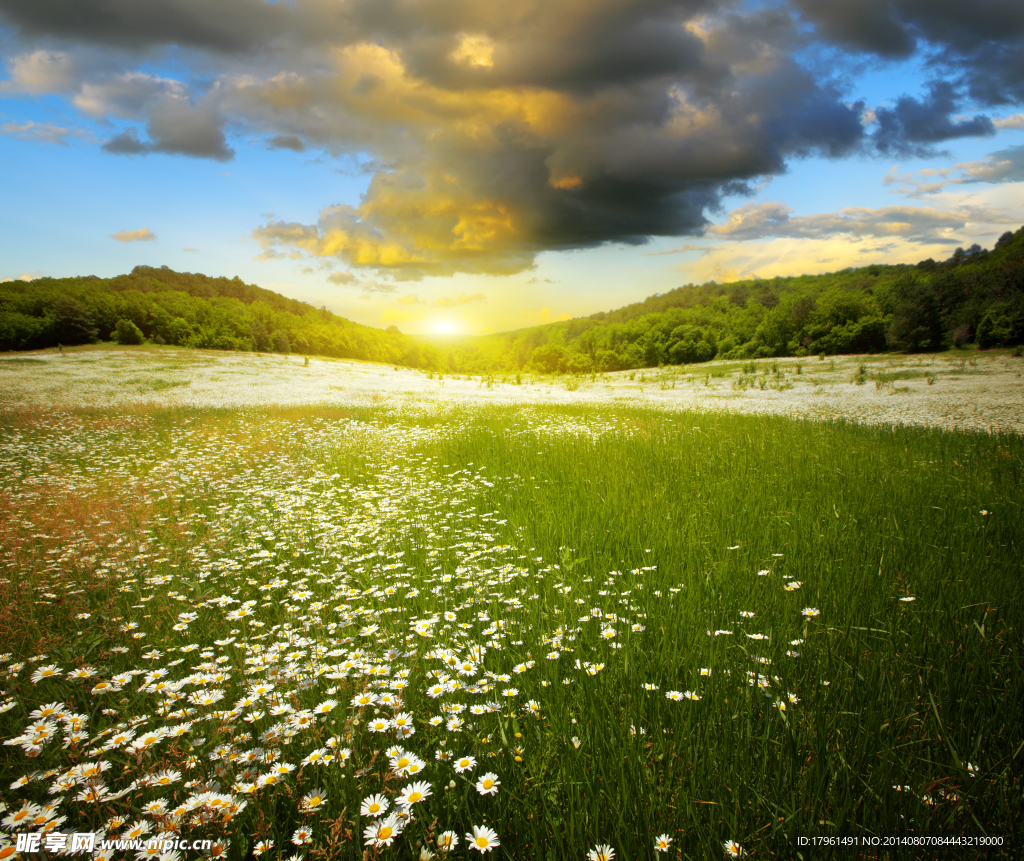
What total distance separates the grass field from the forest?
41.2 m

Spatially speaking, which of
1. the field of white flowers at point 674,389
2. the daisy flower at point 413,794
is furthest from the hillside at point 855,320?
the daisy flower at point 413,794

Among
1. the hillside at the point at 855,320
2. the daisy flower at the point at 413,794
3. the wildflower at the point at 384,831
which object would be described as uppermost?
the hillside at the point at 855,320

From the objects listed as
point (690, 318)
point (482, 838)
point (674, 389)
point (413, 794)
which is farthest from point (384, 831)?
point (690, 318)

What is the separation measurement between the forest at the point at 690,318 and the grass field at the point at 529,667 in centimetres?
4122

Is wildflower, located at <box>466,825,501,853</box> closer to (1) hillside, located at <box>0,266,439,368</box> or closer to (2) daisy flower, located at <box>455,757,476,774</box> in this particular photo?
(2) daisy flower, located at <box>455,757,476,774</box>

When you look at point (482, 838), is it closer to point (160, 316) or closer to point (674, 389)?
point (674, 389)

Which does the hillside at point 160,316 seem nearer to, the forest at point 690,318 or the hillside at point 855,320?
the forest at point 690,318

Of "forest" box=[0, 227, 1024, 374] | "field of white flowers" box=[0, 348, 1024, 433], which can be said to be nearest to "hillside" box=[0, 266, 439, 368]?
"forest" box=[0, 227, 1024, 374]

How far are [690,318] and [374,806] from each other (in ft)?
283

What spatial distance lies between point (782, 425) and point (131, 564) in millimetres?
15350

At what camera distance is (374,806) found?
195 cm

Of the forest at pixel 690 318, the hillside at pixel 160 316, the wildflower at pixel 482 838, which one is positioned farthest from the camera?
the hillside at pixel 160 316

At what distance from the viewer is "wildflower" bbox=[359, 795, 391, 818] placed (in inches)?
75.4

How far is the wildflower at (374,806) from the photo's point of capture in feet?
6.28
